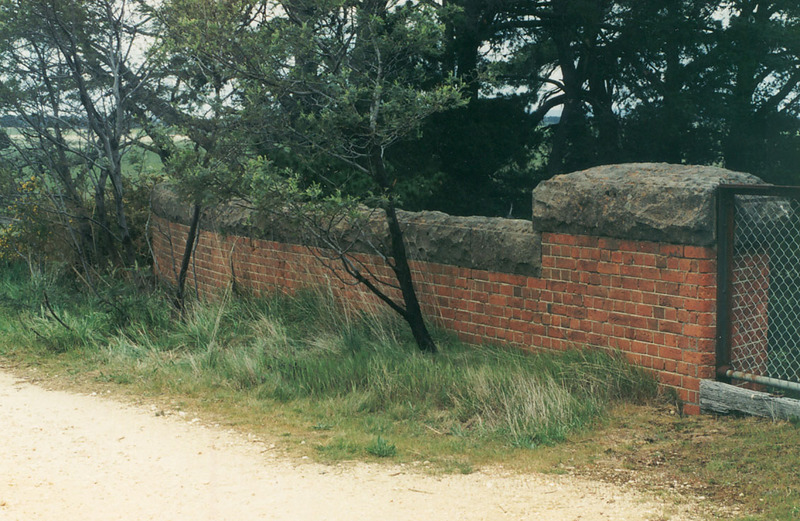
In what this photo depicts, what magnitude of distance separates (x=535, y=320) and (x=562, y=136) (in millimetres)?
9423

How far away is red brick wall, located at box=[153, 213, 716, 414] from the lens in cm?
603

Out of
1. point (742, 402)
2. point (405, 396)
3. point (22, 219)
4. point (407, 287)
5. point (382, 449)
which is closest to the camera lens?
point (382, 449)

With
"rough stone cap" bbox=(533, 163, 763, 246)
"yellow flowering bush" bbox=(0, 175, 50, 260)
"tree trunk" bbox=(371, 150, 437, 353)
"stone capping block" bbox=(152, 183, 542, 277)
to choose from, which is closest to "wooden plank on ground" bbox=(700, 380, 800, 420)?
"rough stone cap" bbox=(533, 163, 763, 246)

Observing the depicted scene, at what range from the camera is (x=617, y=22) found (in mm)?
15484

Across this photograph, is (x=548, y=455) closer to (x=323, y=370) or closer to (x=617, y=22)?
(x=323, y=370)

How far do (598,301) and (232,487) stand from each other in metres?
3.24

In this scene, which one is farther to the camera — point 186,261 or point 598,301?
point 186,261

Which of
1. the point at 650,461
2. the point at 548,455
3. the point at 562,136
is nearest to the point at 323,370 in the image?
the point at 548,455

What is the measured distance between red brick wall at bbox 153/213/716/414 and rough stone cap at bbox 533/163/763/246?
0.10 meters

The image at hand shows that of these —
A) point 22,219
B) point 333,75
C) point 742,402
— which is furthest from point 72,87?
point 742,402

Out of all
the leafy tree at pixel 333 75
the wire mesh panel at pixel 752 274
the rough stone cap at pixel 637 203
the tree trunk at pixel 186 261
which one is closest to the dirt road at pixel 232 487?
the wire mesh panel at pixel 752 274

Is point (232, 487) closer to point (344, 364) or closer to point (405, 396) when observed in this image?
point (405, 396)

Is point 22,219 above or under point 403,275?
above

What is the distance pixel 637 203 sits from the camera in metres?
6.25
